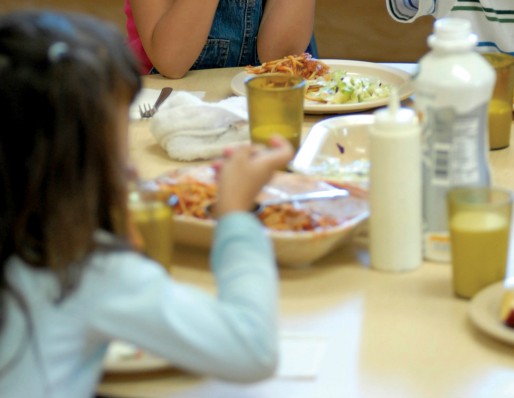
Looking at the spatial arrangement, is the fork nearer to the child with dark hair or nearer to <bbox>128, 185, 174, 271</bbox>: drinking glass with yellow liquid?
<bbox>128, 185, 174, 271</bbox>: drinking glass with yellow liquid

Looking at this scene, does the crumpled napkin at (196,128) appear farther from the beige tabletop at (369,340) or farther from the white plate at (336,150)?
the beige tabletop at (369,340)

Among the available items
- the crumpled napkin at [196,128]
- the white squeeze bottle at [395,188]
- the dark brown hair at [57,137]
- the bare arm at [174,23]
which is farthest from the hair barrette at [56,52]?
the bare arm at [174,23]

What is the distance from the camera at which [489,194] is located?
1.02 meters

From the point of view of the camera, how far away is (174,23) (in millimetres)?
2053

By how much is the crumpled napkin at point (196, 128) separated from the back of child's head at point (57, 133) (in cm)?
56

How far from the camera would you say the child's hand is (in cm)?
94

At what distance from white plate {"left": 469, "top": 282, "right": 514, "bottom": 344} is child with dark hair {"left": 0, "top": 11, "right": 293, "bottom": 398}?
224 millimetres

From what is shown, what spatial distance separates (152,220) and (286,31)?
1223mm

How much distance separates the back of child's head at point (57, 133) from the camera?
0.81m

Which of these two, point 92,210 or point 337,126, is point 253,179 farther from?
point 337,126

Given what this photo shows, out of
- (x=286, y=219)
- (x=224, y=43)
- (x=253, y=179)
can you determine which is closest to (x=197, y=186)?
(x=286, y=219)

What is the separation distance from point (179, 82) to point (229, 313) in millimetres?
1121

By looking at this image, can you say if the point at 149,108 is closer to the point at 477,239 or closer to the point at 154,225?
the point at 154,225

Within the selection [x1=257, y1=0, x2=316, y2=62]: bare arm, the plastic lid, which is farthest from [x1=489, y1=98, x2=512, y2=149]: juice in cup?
[x1=257, y1=0, x2=316, y2=62]: bare arm
